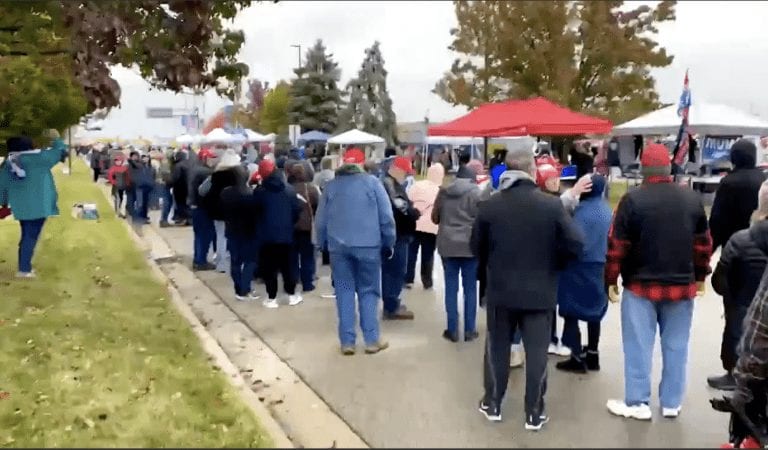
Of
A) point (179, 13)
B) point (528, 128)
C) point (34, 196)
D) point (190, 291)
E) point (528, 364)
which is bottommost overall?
point (190, 291)

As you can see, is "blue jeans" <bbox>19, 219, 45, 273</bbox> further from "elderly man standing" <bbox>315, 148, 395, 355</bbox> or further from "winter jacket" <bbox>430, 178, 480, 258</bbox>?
"winter jacket" <bbox>430, 178, 480, 258</bbox>

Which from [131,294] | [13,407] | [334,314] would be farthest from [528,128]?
[13,407]

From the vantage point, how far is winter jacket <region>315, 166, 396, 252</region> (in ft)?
22.1

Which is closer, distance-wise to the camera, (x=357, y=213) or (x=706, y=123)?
(x=357, y=213)

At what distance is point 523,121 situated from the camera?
12.1 metres

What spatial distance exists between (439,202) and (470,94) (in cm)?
278

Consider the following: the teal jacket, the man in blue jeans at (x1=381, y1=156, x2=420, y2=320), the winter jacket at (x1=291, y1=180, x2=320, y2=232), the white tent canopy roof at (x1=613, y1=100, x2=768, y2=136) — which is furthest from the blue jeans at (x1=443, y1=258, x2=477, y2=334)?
the white tent canopy roof at (x1=613, y1=100, x2=768, y2=136)

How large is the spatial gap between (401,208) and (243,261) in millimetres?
2215

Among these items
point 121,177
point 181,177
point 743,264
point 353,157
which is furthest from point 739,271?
point 121,177

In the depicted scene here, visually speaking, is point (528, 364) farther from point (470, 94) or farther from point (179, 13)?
point (470, 94)

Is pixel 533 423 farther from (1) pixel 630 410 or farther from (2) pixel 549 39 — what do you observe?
(2) pixel 549 39

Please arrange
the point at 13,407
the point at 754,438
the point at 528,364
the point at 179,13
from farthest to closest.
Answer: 1. the point at 179,13
2. the point at 13,407
3. the point at 528,364
4. the point at 754,438

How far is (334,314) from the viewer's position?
8766 millimetres

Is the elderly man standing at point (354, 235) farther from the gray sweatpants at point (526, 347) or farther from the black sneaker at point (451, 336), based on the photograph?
the gray sweatpants at point (526, 347)
